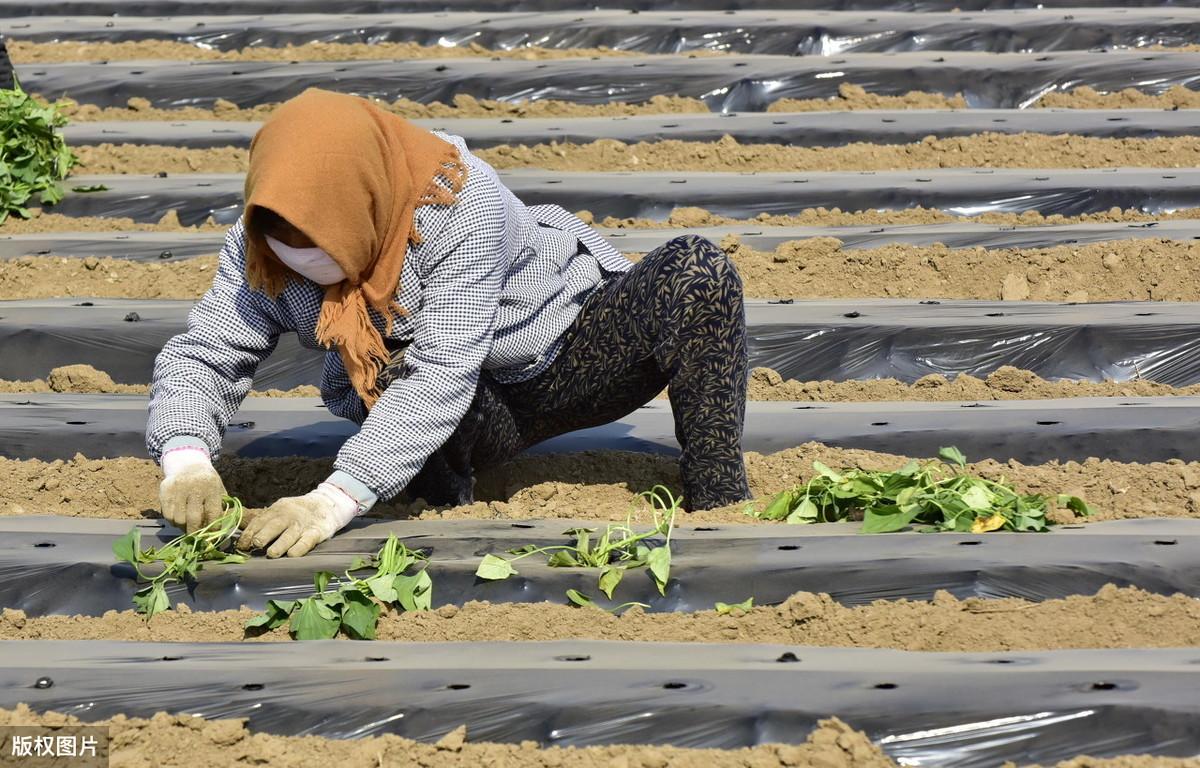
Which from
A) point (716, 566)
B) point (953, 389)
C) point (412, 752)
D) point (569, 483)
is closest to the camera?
point (412, 752)

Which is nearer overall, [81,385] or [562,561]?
[562,561]

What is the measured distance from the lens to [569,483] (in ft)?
8.52

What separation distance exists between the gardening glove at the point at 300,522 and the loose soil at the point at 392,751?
381 mm

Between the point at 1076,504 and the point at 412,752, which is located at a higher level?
the point at 1076,504

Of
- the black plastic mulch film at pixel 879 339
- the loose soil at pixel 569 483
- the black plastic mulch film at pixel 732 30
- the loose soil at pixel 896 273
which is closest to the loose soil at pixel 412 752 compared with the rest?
the loose soil at pixel 569 483

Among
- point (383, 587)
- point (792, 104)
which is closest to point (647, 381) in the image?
point (383, 587)

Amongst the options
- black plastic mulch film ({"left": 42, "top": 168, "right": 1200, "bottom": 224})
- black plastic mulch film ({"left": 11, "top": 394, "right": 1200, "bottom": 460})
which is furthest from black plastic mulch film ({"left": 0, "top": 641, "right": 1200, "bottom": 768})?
black plastic mulch film ({"left": 42, "top": 168, "right": 1200, "bottom": 224})

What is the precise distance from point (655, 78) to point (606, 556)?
2330mm

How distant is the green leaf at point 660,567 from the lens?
201 centimetres

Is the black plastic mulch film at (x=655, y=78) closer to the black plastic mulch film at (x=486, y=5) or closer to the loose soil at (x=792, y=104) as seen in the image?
the loose soil at (x=792, y=104)

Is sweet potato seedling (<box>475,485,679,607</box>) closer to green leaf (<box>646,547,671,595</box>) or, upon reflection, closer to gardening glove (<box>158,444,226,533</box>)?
green leaf (<box>646,547,671,595</box>)

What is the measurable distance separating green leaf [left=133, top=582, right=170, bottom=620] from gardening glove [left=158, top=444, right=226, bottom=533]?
4.1 inches

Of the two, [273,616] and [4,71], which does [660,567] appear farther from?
[4,71]

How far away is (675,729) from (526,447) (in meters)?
1.00
